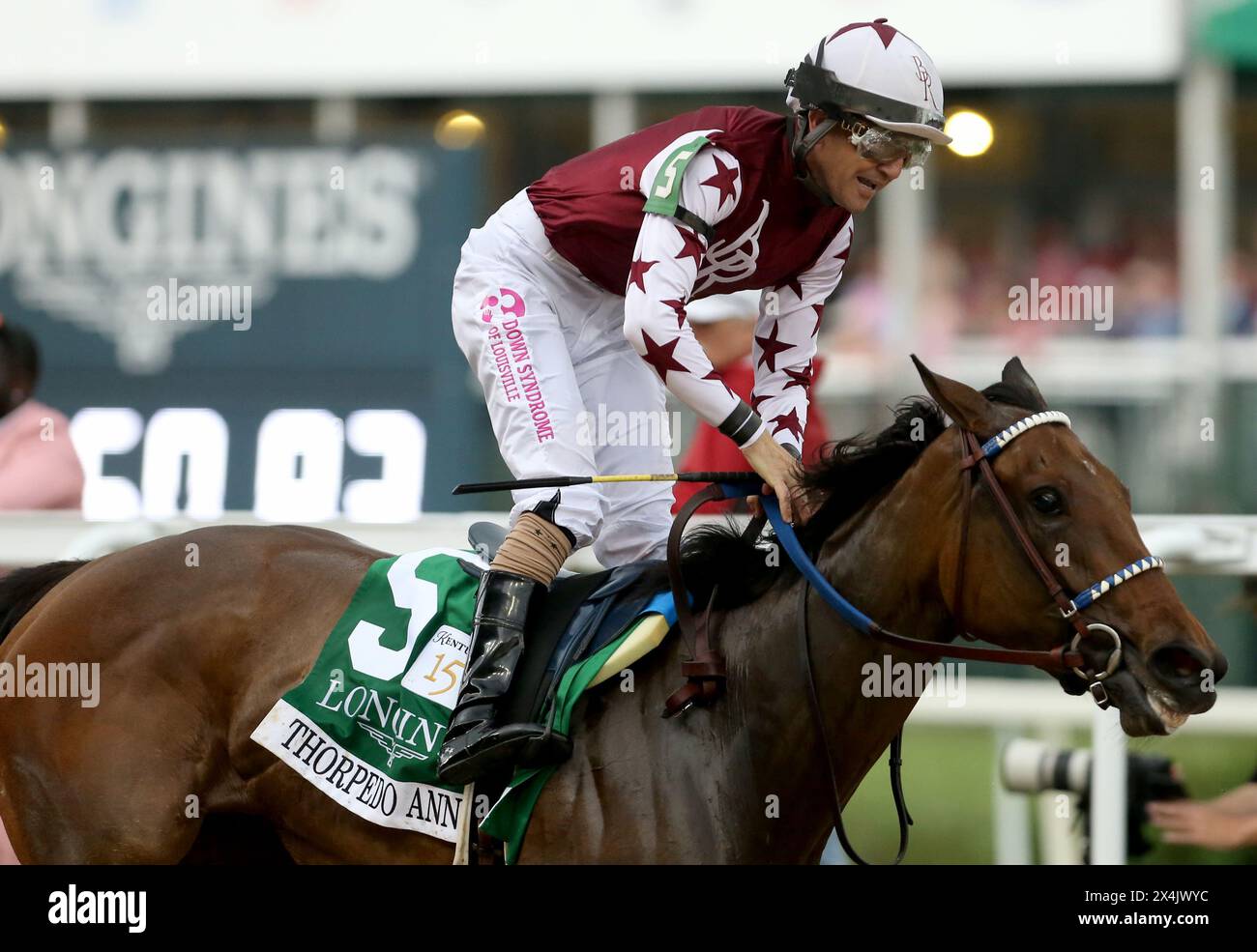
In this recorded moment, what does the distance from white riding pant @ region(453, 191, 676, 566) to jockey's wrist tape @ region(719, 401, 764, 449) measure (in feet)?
0.86

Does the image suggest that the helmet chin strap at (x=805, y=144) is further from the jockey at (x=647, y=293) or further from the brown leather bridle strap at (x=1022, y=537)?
the brown leather bridle strap at (x=1022, y=537)

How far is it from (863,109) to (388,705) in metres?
1.51

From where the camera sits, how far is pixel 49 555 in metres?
5.19

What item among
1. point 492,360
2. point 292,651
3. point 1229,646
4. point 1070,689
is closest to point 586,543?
point 492,360

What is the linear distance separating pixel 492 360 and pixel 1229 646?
3.72 metres

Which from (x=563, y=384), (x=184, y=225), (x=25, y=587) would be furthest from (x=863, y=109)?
(x=184, y=225)

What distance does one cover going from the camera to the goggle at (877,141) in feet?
10.5

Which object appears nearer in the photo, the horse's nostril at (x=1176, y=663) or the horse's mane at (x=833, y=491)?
the horse's nostril at (x=1176, y=663)

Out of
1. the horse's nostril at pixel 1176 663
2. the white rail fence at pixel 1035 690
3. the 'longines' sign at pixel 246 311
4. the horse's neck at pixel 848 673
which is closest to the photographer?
the horse's nostril at pixel 1176 663

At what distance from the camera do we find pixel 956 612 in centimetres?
300

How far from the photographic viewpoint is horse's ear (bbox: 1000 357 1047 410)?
10.2 feet

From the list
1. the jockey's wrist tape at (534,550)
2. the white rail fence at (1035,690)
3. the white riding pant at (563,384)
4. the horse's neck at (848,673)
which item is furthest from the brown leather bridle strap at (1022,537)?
the white rail fence at (1035,690)

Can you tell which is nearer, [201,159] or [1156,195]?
[201,159]
